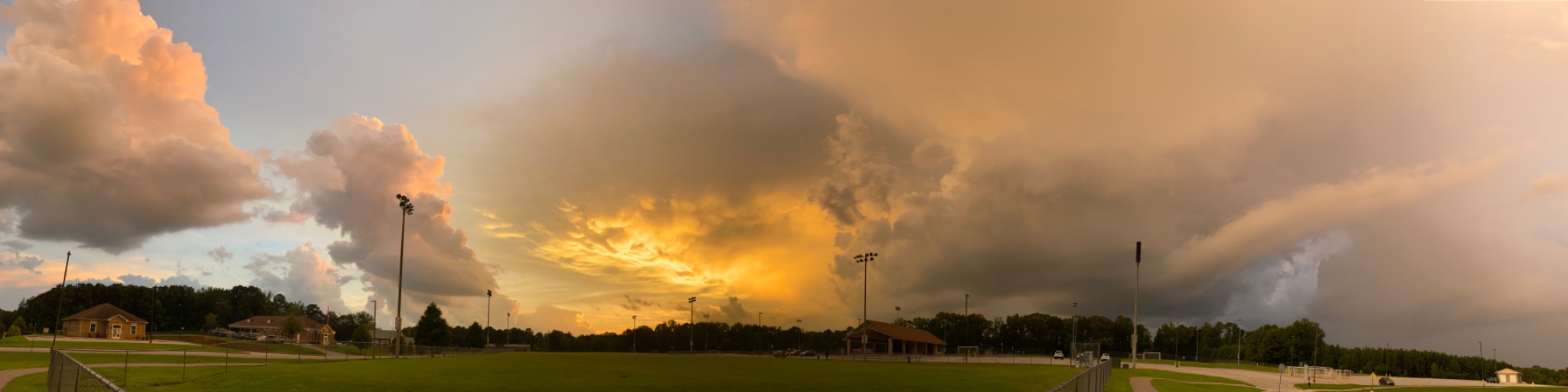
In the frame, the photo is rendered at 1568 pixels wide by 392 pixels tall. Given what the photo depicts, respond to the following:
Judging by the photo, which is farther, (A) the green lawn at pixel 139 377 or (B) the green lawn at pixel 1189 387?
(B) the green lawn at pixel 1189 387

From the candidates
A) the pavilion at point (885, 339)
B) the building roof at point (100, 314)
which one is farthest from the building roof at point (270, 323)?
the pavilion at point (885, 339)

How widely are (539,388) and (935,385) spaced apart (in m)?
Result: 20.9

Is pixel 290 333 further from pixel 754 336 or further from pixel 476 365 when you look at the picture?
pixel 476 365

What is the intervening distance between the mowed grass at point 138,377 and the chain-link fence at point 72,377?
201 inches

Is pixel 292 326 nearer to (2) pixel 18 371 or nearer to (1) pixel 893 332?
(1) pixel 893 332

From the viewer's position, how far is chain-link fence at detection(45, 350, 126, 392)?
1972 centimetres

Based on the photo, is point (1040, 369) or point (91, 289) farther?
point (91, 289)

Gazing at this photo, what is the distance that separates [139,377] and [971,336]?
162 meters

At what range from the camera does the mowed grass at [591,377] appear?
129 feet

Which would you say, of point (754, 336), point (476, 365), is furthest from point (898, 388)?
point (754, 336)

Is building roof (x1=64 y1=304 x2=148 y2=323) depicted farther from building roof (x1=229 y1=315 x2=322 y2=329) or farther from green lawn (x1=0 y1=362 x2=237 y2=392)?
green lawn (x1=0 y1=362 x2=237 y2=392)

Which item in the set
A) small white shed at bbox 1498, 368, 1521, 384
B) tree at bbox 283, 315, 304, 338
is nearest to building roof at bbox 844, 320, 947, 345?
small white shed at bbox 1498, 368, 1521, 384

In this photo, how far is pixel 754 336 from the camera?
182m

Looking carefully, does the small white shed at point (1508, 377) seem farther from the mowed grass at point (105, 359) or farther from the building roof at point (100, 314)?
the building roof at point (100, 314)
